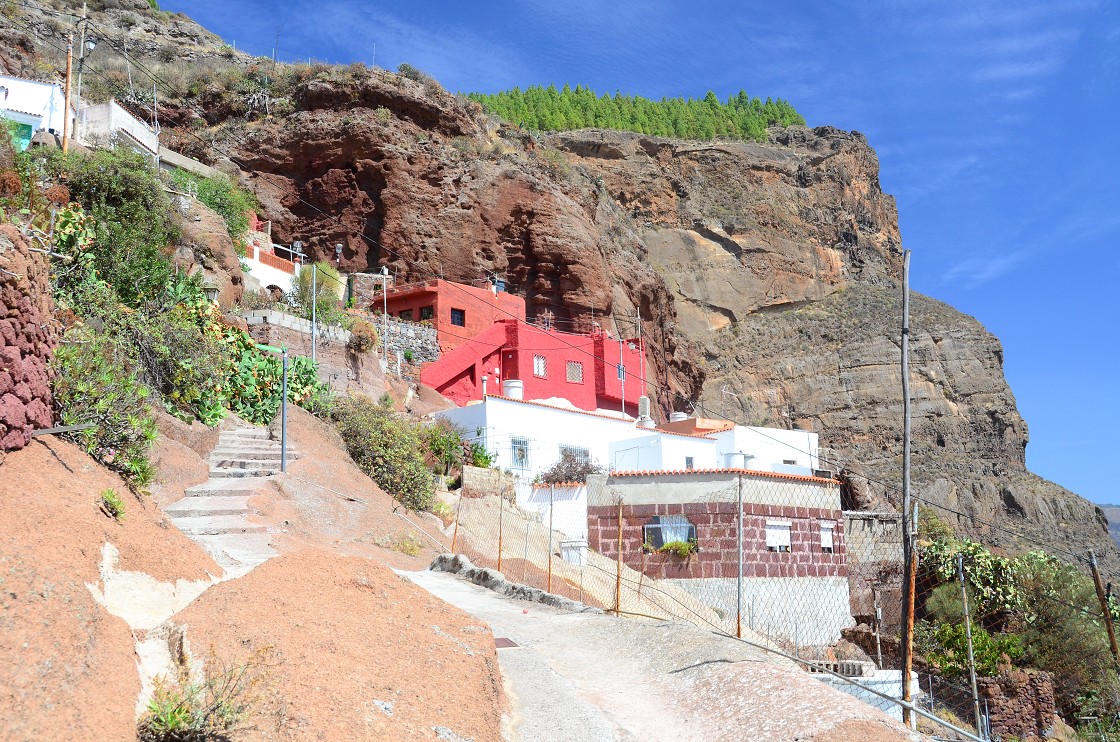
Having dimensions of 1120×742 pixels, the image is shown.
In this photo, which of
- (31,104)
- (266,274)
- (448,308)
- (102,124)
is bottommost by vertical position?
(448,308)

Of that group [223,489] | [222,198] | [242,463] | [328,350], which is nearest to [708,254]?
[222,198]

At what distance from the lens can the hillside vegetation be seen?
83500 millimetres

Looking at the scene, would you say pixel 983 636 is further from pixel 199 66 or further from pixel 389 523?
pixel 199 66

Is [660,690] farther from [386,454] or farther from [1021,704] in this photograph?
[1021,704]

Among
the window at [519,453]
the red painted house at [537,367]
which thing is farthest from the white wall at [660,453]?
the red painted house at [537,367]

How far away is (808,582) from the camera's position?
70.2ft

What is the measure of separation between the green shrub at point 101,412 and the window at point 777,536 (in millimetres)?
15451

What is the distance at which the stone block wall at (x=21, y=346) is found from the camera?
6.57 m

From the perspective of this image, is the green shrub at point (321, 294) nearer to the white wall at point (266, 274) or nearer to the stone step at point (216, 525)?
the white wall at point (266, 274)

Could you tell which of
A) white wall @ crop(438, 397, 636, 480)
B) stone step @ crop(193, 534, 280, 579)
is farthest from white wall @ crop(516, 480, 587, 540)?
stone step @ crop(193, 534, 280, 579)

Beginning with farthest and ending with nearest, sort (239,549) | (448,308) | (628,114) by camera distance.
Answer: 1. (628,114)
2. (448,308)
3. (239,549)

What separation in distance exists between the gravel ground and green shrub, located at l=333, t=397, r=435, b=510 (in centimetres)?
982

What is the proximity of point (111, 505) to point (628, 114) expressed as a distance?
87.2m

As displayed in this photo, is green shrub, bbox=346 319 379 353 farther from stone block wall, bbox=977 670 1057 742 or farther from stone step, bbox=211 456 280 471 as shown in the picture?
stone block wall, bbox=977 670 1057 742
